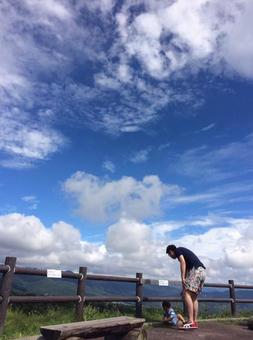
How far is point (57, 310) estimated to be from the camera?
10.2 meters

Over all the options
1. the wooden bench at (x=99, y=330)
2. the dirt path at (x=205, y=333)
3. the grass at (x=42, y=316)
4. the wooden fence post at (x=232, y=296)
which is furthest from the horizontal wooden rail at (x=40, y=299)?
the wooden fence post at (x=232, y=296)

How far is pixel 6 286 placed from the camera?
826 centimetres

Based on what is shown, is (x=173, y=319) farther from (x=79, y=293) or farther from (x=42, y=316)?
(x=42, y=316)

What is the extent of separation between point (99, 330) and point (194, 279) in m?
3.75

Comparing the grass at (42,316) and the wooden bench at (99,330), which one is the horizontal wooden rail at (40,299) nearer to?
the grass at (42,316)

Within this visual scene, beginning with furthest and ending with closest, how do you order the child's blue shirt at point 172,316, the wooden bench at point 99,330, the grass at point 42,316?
the child's blue shirt at point 172,316 < the grass at point 42,316 < the wooden bench at point 99,330

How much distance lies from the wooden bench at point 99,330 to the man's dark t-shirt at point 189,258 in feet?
8.86

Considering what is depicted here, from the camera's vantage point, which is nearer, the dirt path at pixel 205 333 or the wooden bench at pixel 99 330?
the wooden bench at pixel 99 330

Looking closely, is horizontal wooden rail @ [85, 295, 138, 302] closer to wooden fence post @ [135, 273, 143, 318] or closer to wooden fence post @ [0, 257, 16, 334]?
wooden fence post @ [135, 273, 143, 318]

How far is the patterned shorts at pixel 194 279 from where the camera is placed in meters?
Result: 9.22

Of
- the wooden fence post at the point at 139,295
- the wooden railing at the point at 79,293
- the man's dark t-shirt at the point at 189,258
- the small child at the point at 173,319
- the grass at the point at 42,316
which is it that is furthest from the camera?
the wooden fence post at the point at 139,295

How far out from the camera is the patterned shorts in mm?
9219

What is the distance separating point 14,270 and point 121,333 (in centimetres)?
287

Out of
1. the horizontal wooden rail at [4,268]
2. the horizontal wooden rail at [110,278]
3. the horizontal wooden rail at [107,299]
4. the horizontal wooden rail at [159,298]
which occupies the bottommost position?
the horizontal wooden rail at [107,299]
